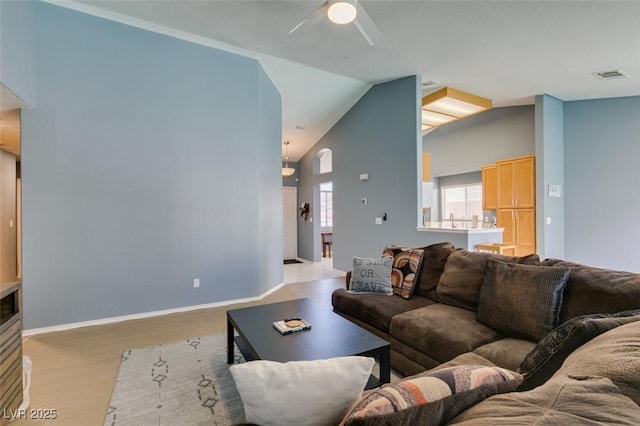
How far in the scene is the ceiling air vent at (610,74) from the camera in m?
4.14

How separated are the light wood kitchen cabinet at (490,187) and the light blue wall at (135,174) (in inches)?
184

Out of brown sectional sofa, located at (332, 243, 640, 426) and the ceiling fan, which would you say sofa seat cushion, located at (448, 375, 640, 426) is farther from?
the ceiling fan

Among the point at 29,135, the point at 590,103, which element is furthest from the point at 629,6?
the point at 29,135

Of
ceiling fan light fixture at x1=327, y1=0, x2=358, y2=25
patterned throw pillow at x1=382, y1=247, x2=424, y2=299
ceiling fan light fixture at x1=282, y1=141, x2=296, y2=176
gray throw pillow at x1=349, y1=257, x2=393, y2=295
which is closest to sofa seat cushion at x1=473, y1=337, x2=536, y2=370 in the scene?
patterned throw pillow at x1=382, y1=247, x2=424, y2=299

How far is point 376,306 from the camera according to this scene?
2.61 meters

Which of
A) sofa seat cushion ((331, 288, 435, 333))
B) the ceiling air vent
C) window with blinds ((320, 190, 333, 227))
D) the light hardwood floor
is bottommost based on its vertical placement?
the light hardwood floor

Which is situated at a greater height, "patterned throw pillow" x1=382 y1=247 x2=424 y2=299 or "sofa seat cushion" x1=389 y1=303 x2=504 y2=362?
"patterned throw pillow" x1=382 y1=247 x2=424 y2=299

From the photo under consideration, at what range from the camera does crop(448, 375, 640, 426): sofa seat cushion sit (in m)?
0.57

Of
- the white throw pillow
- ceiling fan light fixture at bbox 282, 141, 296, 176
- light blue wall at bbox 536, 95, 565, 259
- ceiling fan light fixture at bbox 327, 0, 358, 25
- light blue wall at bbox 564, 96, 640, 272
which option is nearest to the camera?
the white throw pillow

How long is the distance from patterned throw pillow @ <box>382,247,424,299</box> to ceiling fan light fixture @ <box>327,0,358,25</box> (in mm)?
2280

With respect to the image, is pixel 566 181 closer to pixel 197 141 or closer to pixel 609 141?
pixel 609 141

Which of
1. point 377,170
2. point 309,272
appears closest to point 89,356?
point 309,272

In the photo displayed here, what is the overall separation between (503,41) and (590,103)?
2.94m

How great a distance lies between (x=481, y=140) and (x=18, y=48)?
24.6ft
